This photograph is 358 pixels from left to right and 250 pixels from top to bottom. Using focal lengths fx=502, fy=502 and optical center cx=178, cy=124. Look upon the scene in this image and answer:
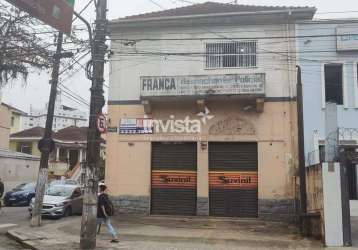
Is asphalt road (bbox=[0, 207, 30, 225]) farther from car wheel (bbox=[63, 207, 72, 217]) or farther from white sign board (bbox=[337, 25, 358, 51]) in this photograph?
white sign board (bbox=[337, 25, 358, 51])

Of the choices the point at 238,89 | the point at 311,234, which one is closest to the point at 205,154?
the point at 238,89

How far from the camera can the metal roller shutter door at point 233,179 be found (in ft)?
66.6

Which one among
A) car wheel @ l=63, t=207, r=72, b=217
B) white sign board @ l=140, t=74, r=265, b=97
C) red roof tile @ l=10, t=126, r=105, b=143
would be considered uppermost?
red roof tile @ l=10, t=126, r=105, b=143

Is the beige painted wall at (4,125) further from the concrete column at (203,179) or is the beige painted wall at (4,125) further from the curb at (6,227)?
the concrete column at (203,179)

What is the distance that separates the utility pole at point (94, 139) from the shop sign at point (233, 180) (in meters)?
7.90

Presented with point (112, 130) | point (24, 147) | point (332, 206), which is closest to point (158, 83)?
point (112, 130)

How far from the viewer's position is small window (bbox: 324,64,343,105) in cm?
2014

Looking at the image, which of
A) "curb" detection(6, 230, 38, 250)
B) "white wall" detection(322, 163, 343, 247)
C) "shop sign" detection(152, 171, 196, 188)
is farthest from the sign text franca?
"white wall" detection(322, 163, 343, 247)

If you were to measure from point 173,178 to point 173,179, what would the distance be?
0.04 metres

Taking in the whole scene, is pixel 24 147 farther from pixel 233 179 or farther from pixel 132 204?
pixel 233 179

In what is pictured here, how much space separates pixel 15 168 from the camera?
125ft

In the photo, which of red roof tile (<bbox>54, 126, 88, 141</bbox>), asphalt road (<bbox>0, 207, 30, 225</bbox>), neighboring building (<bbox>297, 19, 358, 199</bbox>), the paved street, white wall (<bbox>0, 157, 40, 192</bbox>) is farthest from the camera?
red roof tile (<bbox>54, 126, 88, 141</bbox>)

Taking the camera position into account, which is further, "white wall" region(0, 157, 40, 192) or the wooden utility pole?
"white wall" region(0, 157, 40, 192)

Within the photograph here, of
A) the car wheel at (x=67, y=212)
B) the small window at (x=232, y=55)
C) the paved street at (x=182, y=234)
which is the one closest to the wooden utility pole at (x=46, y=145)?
the paved street at (x=182, y=234)
